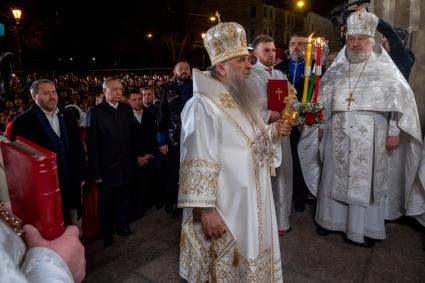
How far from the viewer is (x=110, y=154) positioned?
409 cm

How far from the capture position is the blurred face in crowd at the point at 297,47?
189 inches

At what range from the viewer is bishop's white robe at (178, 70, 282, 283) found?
91.4 inches

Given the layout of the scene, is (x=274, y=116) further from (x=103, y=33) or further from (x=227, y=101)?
(x=103, y=33)

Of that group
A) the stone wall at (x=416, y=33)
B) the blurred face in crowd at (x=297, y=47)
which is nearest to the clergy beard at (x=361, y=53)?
the blurred face in crowd at (x=297, y=47)

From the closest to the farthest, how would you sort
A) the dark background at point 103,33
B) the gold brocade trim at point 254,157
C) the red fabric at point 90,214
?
the gold brocade trim at point 254,157, the red fabric at point 90,214, the dark background at point 103,33

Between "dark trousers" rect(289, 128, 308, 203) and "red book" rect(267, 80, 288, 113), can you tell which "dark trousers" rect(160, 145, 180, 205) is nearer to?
"dark trousers" rect(289, 128, 308, 203)

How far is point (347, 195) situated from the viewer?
12.8 feet

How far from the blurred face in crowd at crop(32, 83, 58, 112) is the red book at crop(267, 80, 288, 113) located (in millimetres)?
2112

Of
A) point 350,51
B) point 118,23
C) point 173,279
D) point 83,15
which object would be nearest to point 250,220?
point 173,279

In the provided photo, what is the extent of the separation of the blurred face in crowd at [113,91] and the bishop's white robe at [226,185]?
6.25 feet

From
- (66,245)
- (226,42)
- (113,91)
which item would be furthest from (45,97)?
(66,245)

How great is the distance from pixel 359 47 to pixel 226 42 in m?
2.05

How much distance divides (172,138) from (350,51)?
2406 millimetres

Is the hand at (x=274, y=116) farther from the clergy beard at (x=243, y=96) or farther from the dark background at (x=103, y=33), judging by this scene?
the dark background at (x=103, y=33)
